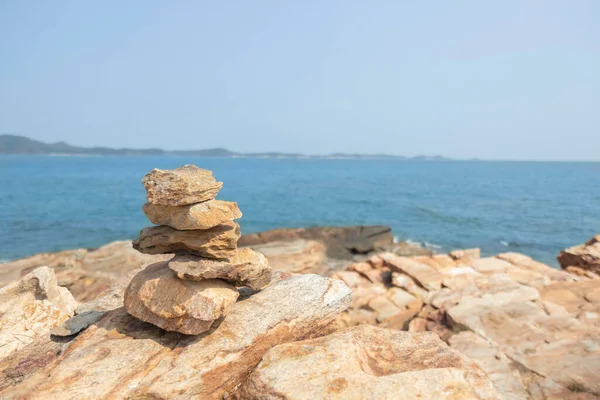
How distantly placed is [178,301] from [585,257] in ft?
89.6

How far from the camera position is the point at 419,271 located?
70.0 feet

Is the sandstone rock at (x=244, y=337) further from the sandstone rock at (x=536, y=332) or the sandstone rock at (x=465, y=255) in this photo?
the sandstone rock at (x=465, y=255)

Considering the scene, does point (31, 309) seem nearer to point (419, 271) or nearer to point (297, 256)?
point (419, 271)

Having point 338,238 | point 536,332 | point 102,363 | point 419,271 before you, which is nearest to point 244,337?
point 102,363

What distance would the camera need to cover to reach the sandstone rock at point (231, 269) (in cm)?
760

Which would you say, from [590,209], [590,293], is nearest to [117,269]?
[590,293]

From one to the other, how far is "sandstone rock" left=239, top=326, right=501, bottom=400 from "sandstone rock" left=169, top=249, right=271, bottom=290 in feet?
5.35

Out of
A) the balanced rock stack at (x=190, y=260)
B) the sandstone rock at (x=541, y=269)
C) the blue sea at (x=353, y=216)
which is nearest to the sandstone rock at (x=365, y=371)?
the balanced rock stack at (x=190, y=260)

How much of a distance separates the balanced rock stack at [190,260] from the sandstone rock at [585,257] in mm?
25343

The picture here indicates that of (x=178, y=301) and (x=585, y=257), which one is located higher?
(x=178, y=301)

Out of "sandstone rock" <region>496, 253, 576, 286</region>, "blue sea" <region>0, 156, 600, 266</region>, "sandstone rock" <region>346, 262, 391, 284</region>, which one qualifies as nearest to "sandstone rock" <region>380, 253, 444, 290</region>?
"sandstone rock" <region>346, 262, 391, 284</region>

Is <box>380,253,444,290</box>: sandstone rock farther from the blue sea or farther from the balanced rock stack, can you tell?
the blue sea

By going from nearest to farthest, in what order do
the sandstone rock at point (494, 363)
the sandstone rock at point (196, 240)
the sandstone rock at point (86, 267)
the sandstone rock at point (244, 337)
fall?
the sandstone rock at point (244, 337) → the sandstone rock at point (196, 240) → the sandstone rock at point (494, 363) → the sandstone rock at point (86, 267)

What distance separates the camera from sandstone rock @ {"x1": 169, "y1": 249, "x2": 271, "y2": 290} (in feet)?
24.9
